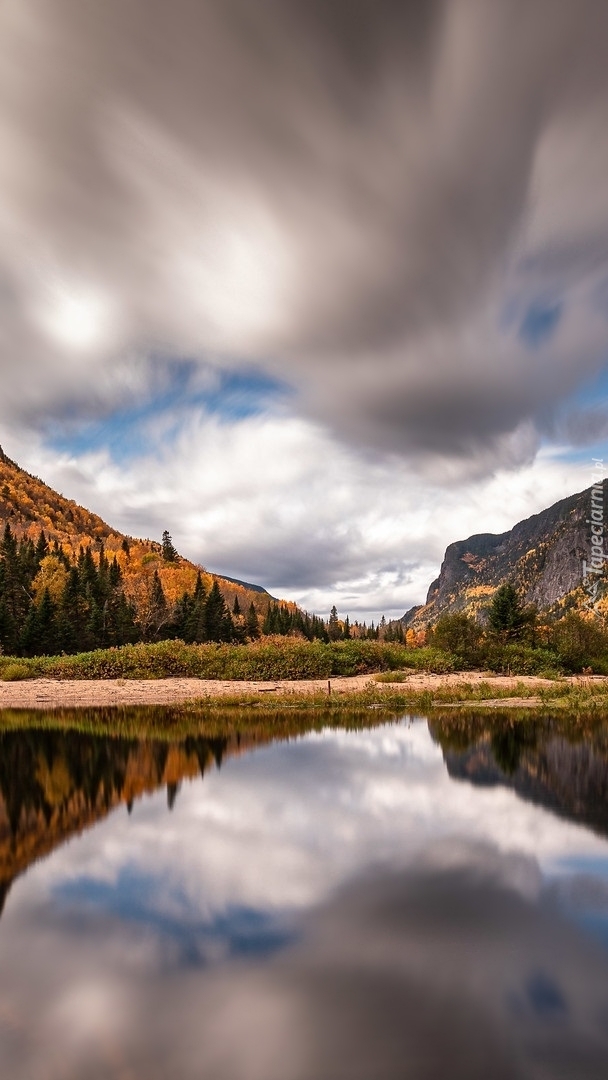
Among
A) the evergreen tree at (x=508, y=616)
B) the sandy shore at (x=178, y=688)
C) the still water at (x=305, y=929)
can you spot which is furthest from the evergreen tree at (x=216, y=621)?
the still water at (x=305, y=929)

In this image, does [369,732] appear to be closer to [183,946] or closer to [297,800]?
[297,800]

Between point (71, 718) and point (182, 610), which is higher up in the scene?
point (182, 610)

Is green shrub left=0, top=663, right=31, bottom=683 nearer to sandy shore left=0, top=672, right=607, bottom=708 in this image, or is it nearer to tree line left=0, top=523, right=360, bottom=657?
sandy shore left=0, top=672, right=607, bottom=708

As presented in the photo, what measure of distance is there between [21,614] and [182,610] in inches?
932

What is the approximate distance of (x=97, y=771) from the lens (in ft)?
52.7

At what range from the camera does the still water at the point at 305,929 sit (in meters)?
4.74

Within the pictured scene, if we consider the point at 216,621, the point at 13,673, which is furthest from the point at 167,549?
the point at 13,673

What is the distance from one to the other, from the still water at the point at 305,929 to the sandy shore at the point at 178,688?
23281 mm

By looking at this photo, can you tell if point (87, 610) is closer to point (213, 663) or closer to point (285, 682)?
point (213, 663)

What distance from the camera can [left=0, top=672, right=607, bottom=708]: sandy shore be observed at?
121 ft

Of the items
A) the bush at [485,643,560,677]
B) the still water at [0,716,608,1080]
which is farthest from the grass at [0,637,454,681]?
the still water at [0,716,608,1080]

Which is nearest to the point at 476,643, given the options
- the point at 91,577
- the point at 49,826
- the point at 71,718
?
the point at 71,718

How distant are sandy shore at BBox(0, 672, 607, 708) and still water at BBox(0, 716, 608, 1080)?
23281 millimetres

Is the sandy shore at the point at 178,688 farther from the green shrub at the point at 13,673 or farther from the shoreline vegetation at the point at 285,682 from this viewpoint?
the green shrub at the point at 13,673
